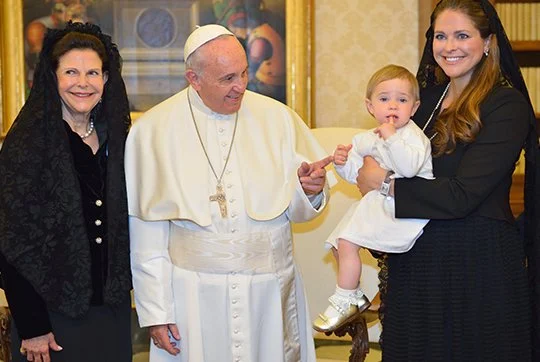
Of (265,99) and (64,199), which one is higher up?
(265,99)

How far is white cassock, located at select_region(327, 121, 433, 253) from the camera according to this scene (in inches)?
109

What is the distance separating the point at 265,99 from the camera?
3344 mm

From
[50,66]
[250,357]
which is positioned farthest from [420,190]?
[50,66]

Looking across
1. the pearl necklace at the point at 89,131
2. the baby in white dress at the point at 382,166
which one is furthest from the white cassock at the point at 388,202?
the pearl necklace at the point at 89,131

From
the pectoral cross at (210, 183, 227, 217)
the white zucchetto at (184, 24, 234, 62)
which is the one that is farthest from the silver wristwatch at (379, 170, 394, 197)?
the white zucchetto at (184, 24, 234, 62)

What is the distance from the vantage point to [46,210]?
9.43 ft

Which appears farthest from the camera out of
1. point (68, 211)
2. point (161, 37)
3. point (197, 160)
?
point (161, 37)

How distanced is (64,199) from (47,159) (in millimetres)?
153

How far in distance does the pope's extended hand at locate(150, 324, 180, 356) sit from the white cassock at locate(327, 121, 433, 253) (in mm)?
663

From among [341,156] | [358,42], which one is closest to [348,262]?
[341,156]

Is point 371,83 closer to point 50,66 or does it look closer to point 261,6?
point 50,66

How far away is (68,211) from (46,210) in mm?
76

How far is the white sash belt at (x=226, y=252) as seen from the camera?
3062 millimetres

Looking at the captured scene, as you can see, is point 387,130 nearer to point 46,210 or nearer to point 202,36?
point 202,36
